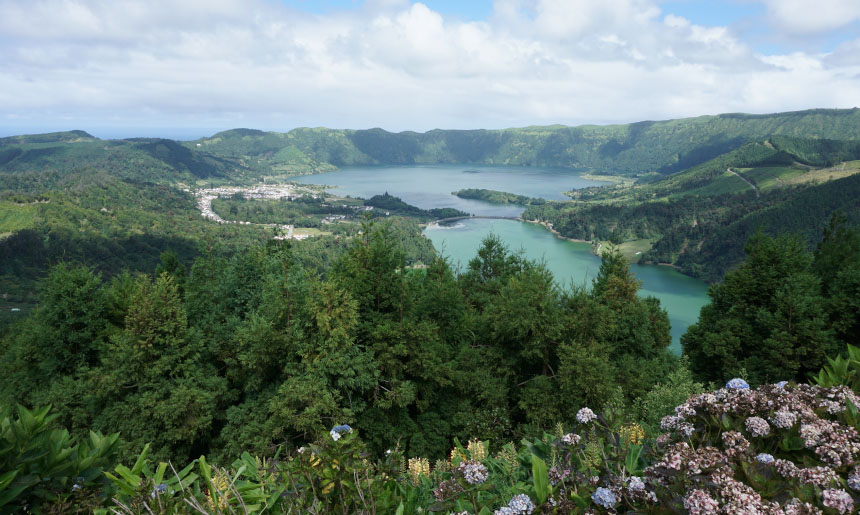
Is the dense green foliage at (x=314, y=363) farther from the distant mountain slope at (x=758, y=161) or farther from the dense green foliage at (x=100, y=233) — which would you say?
the distant mountain slope at (x=758, y=161)

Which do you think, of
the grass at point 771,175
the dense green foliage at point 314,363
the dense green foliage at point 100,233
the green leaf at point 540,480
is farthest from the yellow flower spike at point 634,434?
the grass at point 771,175

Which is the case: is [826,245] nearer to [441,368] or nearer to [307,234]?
[441,368]

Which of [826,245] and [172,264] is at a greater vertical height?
[826,245]

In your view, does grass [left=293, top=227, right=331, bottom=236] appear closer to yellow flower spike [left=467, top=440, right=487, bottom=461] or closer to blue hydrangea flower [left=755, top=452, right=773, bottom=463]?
yellow flower spike [left=467, top=440, right=487, bottom=461]

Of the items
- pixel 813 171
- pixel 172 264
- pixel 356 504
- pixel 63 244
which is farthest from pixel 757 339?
pixel 813 171

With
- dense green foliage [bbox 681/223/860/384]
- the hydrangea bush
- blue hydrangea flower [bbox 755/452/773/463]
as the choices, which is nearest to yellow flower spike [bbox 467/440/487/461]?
the hydrangea bush

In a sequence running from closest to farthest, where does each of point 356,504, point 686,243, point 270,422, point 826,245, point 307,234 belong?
point 356,504
point 270,422
point 826,245
point 686,243
point 307,234
